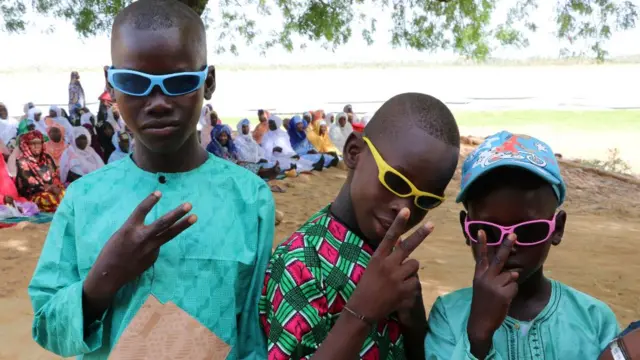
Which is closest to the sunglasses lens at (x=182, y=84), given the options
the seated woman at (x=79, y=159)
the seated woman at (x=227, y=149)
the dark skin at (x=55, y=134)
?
the seated woman at (x=79, y=159)

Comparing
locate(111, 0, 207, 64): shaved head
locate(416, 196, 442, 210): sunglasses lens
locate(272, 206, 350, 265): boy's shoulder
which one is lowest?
locate(272, 206, 350, 265): boy's shoulder

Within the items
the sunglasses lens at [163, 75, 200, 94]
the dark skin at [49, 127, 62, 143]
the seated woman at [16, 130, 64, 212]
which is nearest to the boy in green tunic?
the sunglasses lens at [163, 75, 200, 94]

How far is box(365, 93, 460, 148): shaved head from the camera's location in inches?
62.6

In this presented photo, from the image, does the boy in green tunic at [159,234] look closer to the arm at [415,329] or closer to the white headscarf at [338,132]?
the arm at [415,329]

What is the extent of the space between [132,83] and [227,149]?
9.48 m

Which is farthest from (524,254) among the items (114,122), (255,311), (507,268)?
(114,122)

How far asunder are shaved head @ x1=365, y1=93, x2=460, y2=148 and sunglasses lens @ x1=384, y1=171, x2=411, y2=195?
11 centimetres

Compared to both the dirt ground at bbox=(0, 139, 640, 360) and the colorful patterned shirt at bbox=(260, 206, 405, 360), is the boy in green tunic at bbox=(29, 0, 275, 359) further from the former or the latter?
the dirt ground at bbox=(0, 139, 640, 360)

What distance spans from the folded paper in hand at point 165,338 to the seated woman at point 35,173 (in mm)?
7224

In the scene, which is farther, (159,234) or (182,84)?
(182,84)

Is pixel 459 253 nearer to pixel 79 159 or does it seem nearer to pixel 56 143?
pixel 79 159

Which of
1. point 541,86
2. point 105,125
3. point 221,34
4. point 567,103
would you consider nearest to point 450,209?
point 105,125

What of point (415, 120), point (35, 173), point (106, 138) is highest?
point (415, 120)

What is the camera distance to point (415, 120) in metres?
1.60
